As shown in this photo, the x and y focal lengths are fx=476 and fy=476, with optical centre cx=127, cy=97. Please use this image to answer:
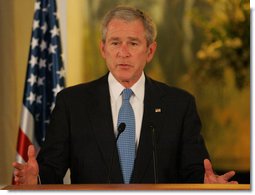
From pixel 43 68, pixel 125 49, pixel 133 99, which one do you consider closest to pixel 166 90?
pixel 133 99

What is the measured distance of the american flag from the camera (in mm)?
3551

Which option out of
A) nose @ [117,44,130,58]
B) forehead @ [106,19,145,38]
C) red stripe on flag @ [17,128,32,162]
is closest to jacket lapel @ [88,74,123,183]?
nose @ [117,44,130,58]

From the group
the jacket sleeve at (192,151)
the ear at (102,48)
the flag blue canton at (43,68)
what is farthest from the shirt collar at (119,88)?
the flag blue canton at (43,68)

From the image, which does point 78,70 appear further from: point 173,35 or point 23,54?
point 173,35

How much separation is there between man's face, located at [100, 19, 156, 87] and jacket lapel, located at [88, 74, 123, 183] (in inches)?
→ 5.4

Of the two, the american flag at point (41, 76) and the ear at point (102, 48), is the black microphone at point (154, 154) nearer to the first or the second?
the ear at point (102, 48)

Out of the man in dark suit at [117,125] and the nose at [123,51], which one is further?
the nose at [123,51]

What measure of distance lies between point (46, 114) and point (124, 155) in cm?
89

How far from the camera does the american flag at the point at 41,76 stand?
355 centimetres

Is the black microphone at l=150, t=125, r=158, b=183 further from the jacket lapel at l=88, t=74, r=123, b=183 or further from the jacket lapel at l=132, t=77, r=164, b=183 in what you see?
the jacket lapel at l=88, t=74, r=123, b=183

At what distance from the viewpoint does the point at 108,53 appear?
10.7 feet

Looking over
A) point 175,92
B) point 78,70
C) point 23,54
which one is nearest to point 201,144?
point 175,92

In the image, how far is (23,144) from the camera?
3.52 metres

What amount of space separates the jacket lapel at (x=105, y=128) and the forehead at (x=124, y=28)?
12.6 inches
